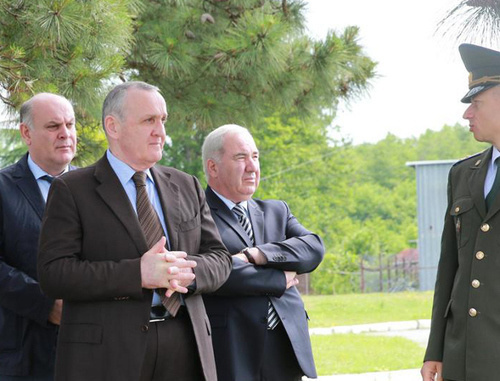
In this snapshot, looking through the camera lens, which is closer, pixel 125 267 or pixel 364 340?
pixel 125 267

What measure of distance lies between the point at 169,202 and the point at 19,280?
0.82 m

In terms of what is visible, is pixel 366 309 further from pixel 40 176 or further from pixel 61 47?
pixel 40 176

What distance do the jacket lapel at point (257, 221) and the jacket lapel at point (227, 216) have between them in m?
0.06

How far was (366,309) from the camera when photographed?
15.4 m

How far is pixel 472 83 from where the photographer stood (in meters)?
3.12

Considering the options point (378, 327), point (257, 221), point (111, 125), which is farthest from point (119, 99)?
point (378, 327)

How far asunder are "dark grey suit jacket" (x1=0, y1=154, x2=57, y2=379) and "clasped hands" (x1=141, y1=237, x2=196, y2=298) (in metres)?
0.85

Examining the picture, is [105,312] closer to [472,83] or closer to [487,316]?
[487,316]

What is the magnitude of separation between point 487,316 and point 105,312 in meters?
1.35

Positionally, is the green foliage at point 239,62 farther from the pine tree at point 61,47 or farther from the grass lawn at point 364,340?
the grass lawn at point 364,340

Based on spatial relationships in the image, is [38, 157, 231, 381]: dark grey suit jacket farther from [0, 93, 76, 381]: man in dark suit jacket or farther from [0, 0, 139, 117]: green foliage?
[0, 0, 139, 117]: green foliage

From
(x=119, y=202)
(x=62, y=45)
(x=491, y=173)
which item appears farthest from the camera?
(x=62, y=45)

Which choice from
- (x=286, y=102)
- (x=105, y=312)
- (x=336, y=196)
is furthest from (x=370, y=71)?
(x=336, y=196)

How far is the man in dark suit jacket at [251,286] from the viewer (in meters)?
3.58
